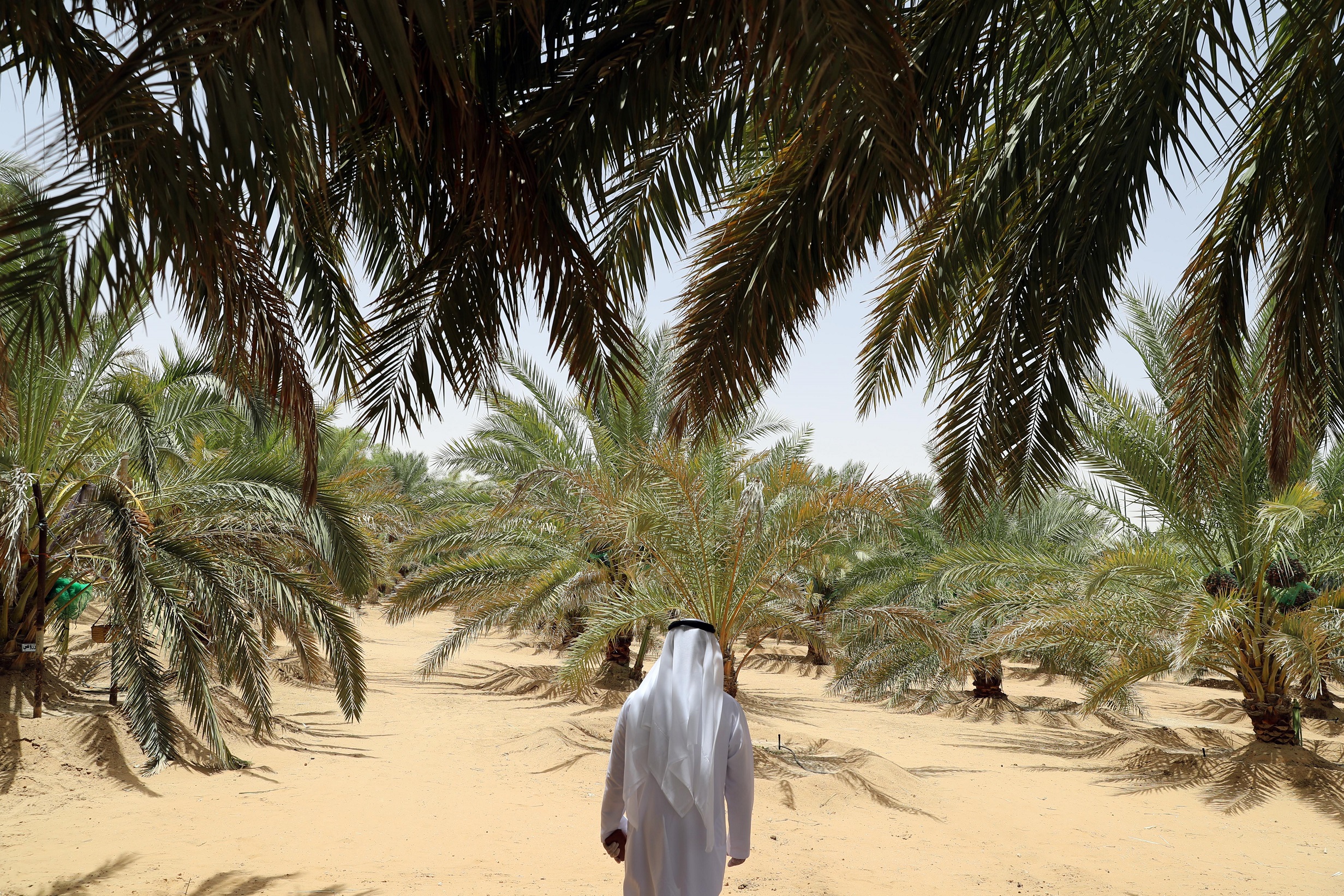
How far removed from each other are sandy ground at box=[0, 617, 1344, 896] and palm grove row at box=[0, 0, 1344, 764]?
71 cm

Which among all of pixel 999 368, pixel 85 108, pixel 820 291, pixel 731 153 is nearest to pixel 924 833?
pixel 999 368

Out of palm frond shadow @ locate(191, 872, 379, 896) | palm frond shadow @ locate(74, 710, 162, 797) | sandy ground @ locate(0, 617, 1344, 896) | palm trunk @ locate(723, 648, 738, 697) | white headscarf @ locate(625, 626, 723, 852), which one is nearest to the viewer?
white headscarf @ locate(625, 626, 723, 852)

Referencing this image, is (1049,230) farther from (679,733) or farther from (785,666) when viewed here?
(785,666)

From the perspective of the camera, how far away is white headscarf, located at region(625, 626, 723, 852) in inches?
143

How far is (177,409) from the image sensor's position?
8.77m

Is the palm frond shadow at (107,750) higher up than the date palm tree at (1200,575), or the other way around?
the date palm tree at (1200,575)

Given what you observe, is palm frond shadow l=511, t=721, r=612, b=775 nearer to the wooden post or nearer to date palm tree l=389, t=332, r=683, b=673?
date palm tree l=389, t=332, r=683, b=673

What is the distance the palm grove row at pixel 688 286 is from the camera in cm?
232

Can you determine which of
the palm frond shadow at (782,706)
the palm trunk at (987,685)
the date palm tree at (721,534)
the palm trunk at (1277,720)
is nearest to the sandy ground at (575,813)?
the palm trunk at (1277,720)

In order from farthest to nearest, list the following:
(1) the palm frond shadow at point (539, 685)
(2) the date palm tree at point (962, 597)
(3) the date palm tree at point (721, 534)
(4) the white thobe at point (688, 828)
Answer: (1) the palm frond shadow at point (539, 685), (2) the date palm tree at point (962, 597), (3) the date palm tree at point (721, 534), (4) the white thobe at point (688, 828)

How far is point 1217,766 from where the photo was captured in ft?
31.4

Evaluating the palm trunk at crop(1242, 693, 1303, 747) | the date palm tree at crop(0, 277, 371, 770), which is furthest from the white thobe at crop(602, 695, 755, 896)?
the palm trunk at crop(1242, 693, 1303, 747)

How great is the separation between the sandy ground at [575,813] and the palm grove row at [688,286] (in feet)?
2.32

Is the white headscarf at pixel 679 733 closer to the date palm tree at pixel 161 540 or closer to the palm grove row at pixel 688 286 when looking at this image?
the palm grove row at pixel 688 286
